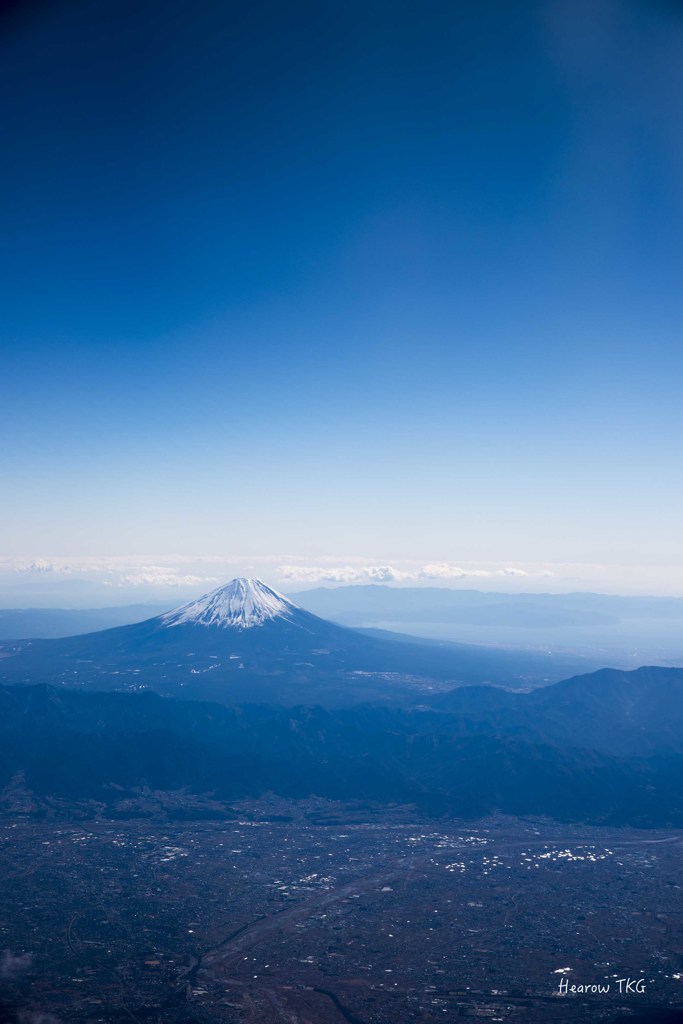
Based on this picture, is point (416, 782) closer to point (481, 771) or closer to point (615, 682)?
point (481, 771)

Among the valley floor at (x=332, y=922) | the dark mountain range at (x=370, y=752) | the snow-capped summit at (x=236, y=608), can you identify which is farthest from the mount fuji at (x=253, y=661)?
the valley floor at (x=332, y=922)

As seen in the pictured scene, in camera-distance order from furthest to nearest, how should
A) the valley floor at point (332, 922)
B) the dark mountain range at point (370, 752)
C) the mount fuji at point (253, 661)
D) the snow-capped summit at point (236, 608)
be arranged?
the snow-capped summit at point (236, 608) < the mount fuji at point (253, 661) < the dark mountain range at point (370, 752) < the valley floor at point (332, 922)

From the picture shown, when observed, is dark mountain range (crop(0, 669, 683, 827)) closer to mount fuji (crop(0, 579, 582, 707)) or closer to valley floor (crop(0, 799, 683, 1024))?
valley floor (crop(0, 799, 683, 1024))

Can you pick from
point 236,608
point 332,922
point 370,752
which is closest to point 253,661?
point 236,608

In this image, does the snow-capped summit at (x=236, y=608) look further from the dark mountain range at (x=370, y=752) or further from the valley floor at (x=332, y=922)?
the valley floor at (x=332, y=922)

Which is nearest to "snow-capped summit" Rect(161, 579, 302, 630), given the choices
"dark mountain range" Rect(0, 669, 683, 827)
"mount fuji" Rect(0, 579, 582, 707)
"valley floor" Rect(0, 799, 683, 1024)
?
"mount fuji" Rect(0, 579, 582, 707)

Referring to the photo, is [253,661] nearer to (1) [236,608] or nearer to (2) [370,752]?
(1) [236,608]
